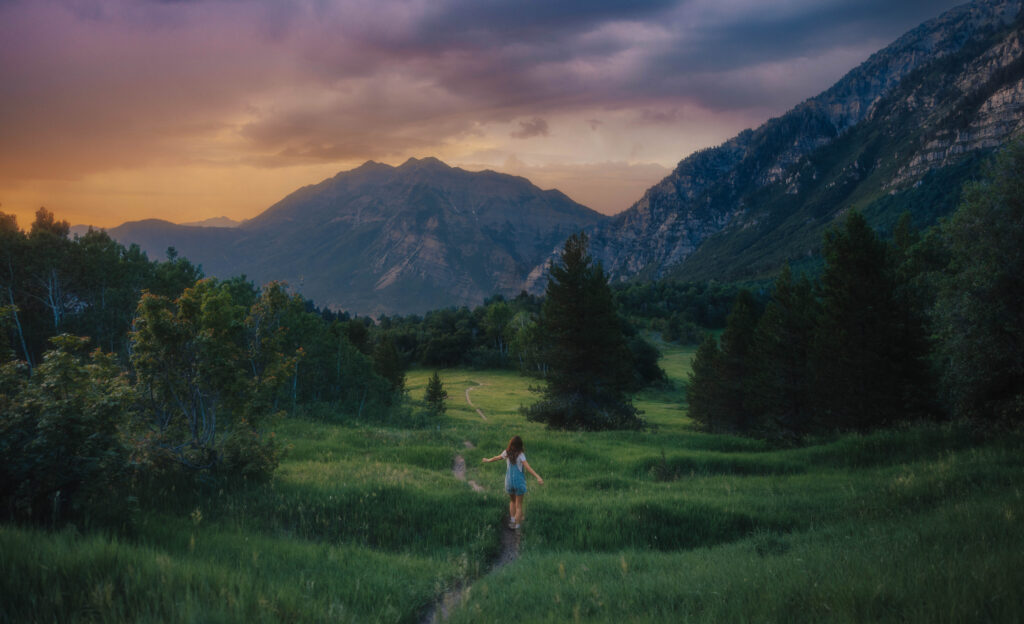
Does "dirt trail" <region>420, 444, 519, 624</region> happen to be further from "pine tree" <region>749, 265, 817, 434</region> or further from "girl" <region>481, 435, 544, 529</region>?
"pine tree" <region>749, 265, 817, 434</region>

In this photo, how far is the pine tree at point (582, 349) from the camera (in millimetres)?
29000

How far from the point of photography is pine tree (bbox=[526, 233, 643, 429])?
2900cm

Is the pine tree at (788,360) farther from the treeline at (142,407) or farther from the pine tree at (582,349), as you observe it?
the treeline at (142,407)

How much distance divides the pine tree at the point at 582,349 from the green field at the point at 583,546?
40.0 ft

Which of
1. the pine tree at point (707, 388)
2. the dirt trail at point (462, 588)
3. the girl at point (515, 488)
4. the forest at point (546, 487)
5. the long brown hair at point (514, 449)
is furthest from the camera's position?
the pine tree at point (707, 388)

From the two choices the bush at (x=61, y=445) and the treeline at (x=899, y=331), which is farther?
the treeline at (x=899, y=331)

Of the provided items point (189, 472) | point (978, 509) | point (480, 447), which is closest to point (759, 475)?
point (978, 509)

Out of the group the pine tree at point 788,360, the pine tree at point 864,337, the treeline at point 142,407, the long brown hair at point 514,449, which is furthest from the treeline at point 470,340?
the treeline at point 142,407

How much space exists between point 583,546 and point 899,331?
20.2 meters

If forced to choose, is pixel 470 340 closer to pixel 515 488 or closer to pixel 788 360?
pixel 788 360

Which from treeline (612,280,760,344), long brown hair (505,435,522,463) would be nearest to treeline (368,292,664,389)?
treeline (612,280,760,344)

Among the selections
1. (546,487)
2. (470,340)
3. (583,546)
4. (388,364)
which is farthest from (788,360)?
(470,340)

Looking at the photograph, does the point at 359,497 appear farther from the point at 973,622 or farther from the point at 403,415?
the point at 403,415

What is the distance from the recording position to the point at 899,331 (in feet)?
70.4
